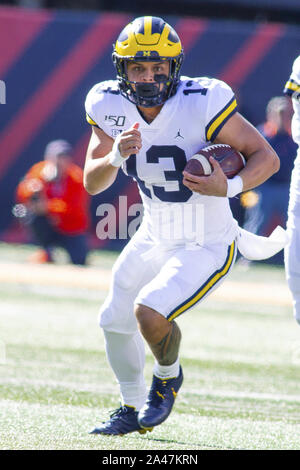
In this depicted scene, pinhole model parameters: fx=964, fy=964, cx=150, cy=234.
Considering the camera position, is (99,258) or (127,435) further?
(99,258)

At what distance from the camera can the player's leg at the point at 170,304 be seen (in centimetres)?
410

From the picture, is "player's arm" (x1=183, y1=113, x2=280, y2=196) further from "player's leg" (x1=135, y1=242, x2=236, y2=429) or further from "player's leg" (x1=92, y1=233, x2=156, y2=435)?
"player's leg" (x1=92, y1=233, x2=156, y2=435)

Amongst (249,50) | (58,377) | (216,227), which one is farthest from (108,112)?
(249,50)

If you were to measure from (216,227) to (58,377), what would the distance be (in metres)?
1.84

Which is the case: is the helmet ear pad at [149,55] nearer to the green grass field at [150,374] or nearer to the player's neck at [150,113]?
the player's neck at [150,113]

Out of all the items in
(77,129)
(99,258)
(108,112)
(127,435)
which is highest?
(108,112)

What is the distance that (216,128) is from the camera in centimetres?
428

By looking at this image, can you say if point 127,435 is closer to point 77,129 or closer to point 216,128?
point 216,128

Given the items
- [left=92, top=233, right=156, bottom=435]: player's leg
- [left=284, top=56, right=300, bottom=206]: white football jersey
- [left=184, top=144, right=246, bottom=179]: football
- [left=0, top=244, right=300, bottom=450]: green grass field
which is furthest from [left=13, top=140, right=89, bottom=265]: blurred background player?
[left=184, top=144, right=246, bottom=179]: football

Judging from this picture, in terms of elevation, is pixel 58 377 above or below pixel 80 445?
below

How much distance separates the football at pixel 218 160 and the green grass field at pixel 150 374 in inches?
46.4

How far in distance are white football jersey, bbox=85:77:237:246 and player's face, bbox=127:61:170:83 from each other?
0.44 feet

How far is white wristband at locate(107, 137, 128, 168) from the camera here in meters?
4.15

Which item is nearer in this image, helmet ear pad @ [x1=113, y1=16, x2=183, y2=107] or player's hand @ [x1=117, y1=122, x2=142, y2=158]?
player's hand @ [x1=117, y1=122, x2=142, y2=158]
